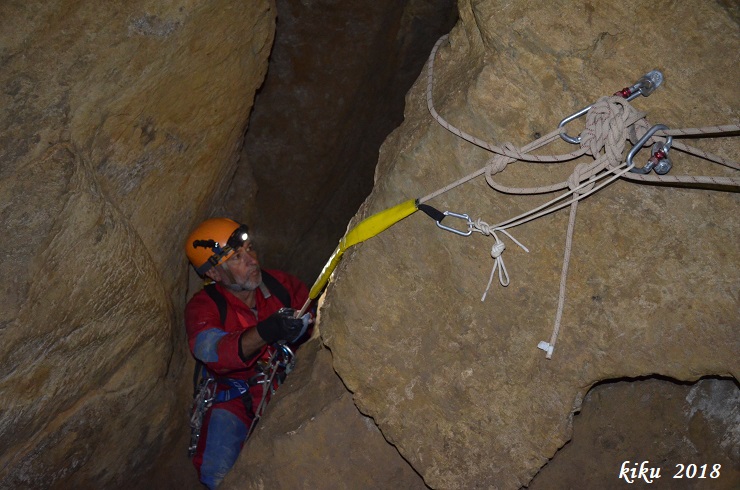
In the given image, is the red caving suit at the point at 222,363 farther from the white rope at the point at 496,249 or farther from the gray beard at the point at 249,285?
the white rope at the point at 496,249

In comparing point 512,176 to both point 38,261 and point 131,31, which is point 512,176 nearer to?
point 131,31

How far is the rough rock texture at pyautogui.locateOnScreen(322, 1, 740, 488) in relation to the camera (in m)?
2.17

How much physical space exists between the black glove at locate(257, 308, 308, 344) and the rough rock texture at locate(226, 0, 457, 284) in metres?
1.36

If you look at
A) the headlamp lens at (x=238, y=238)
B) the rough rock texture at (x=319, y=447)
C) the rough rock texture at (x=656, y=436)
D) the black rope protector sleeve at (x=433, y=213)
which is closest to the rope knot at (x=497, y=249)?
the black rope protector sleeve at (x=433, y=213)

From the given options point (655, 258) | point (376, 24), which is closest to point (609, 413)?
point (655, 258)

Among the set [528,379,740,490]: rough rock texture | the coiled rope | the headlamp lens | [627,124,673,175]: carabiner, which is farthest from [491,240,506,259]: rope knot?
the headlamp lens

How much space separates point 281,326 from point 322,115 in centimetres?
182

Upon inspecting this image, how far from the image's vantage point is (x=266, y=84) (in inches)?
183

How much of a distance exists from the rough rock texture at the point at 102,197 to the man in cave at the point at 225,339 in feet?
0.58

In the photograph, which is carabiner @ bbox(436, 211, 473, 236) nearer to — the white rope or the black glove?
the white rope

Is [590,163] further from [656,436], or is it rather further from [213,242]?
[213,242]

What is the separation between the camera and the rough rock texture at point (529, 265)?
2.17 meters

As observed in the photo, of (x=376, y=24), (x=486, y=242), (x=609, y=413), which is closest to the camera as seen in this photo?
(x=486, y=242)

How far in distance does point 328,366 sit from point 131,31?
69.2 inches
